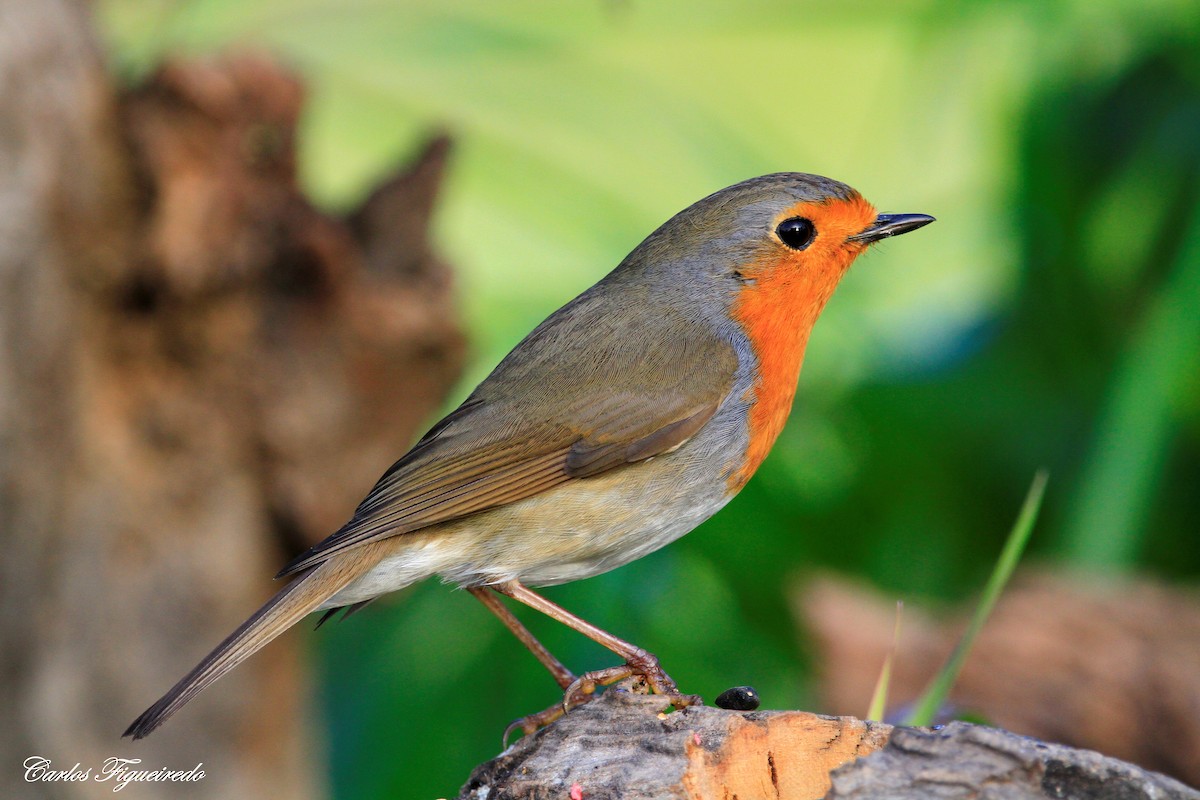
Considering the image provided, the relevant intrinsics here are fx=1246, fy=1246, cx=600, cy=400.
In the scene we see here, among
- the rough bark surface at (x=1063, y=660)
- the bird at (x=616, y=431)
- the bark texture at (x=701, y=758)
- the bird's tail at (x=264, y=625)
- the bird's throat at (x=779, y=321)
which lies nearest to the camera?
the bark texture at (x=701, y=758)

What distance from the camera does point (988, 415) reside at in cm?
500

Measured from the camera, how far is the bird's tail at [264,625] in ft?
7.65

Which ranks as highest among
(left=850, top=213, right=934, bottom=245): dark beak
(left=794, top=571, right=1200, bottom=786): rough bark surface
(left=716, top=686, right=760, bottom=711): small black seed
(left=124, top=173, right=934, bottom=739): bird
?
(left=850, top=213, right=934, bottom=245): dark beak

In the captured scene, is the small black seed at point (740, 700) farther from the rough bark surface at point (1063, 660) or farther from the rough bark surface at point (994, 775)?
the rough bark surface at point (1063, 660)

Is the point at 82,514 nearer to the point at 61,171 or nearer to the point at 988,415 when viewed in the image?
the point at 61,171

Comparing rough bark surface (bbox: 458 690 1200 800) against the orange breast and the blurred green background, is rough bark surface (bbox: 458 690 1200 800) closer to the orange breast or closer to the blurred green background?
the orange breast

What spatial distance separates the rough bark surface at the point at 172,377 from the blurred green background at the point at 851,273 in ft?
1.32

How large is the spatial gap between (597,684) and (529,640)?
321mm

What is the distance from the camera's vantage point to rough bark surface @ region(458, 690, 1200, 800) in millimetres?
1845

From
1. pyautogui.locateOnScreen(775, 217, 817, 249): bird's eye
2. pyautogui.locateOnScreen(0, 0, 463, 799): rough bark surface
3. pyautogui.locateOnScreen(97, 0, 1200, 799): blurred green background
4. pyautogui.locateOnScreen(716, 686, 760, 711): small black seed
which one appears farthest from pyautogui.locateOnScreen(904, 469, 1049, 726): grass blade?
pyautogui.locateOnScreen(0, 0, 463, 799): rough bark surface

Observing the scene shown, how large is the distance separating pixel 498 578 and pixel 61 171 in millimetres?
2088

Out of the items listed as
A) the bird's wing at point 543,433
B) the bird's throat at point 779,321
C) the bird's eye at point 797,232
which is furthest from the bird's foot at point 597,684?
the bird's eye at point 797,232

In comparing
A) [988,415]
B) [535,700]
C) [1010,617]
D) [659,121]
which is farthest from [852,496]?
[659,121]

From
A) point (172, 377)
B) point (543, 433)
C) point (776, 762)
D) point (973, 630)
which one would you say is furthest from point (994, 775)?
point (172, 377)
